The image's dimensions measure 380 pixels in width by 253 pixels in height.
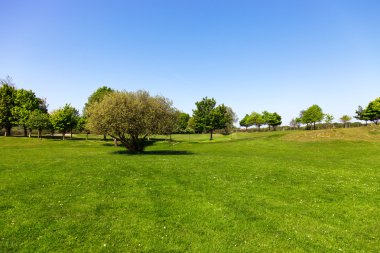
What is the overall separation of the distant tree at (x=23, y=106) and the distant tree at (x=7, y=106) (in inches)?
65.9

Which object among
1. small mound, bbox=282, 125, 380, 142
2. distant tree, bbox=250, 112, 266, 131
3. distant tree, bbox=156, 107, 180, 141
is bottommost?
small mound, bbox=282, 125, 380, 142

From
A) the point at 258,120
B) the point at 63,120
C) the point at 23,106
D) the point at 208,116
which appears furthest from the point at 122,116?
the point at 258,120

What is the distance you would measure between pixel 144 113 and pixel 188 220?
114ft

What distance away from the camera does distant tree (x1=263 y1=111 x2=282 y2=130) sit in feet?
517

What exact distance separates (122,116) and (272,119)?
12842 cm

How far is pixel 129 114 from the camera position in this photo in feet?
149

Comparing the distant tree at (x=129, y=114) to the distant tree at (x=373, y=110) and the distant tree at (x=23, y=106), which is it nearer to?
the distant tree at (x=23, y=106)

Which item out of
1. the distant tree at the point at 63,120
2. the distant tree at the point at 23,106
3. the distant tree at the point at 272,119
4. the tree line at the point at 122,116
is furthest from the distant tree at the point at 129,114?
the distant tree at the point at 272,119

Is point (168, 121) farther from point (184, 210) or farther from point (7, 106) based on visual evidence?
point (7, 106)

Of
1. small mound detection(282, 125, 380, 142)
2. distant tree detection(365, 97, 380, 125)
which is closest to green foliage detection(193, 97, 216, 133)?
small mound detection(282, 125, 380, 142)

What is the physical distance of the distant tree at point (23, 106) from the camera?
9331 cm

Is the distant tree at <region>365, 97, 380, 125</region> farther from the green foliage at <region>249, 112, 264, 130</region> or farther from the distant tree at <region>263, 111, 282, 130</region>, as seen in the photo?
the green foliage at <region>249, 112, 264, 130</region>

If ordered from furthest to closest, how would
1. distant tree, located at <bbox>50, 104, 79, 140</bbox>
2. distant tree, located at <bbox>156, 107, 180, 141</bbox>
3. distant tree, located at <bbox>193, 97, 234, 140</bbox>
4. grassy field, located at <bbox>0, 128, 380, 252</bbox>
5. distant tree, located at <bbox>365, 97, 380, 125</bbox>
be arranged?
distant tree, located at <bbox>365, 97, 380, 125</bbox> → distant tree, located at <bbox>193, 97, 234, 140</bbox> → distant tree, located at <bbox>50, 104, 79, 140</bbox> → distant tree, located at <bbox>156, 107, 180, 141</bbox> → grassy field, located at <bbox>0, 128, 380, 252</bbox>

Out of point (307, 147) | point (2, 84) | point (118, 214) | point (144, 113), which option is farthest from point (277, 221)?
point (2, 84)
